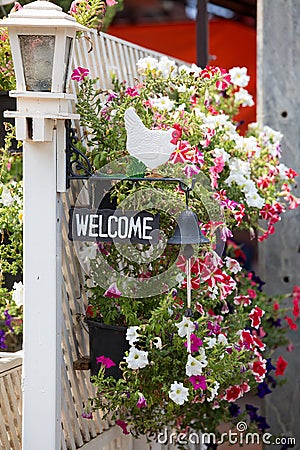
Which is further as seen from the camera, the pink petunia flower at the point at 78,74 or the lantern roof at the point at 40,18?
the pink petunia flower at the point at 78,74

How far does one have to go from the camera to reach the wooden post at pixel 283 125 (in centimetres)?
385

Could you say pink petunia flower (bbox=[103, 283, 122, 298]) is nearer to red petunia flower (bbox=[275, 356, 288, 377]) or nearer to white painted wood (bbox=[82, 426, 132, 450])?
white painted wood (bbox=[82, 426, 132, 450])

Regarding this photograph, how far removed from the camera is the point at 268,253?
3936mm

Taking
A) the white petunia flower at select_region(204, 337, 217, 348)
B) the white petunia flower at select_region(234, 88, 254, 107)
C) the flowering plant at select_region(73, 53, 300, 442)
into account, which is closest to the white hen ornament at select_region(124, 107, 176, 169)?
the flowering plant at select_region(73, 53, 300, 442)

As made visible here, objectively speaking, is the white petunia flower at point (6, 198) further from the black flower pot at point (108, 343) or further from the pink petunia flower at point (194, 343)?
the pink petunia flower at point (194, 343)

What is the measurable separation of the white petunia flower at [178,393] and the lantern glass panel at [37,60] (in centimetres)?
90

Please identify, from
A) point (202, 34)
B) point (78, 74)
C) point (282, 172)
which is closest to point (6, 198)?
point (78, 74)

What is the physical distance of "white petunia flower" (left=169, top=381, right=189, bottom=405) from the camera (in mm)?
2447

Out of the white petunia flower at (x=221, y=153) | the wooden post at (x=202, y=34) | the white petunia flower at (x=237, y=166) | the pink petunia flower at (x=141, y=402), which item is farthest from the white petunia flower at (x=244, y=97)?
the pink petunia flower at (x=141, y=402)

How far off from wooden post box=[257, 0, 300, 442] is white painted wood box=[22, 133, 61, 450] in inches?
68.5

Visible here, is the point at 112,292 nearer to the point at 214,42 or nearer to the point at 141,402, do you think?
the point at 141,402

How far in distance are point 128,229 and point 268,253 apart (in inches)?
67.4

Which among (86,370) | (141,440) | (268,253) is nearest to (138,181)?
(86,370)

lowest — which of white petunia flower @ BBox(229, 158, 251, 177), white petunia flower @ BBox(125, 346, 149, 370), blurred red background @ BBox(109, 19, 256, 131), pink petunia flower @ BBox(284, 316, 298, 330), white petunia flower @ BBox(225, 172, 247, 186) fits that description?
pink petunia flower @ BBox(284, 316, 298, 330)
